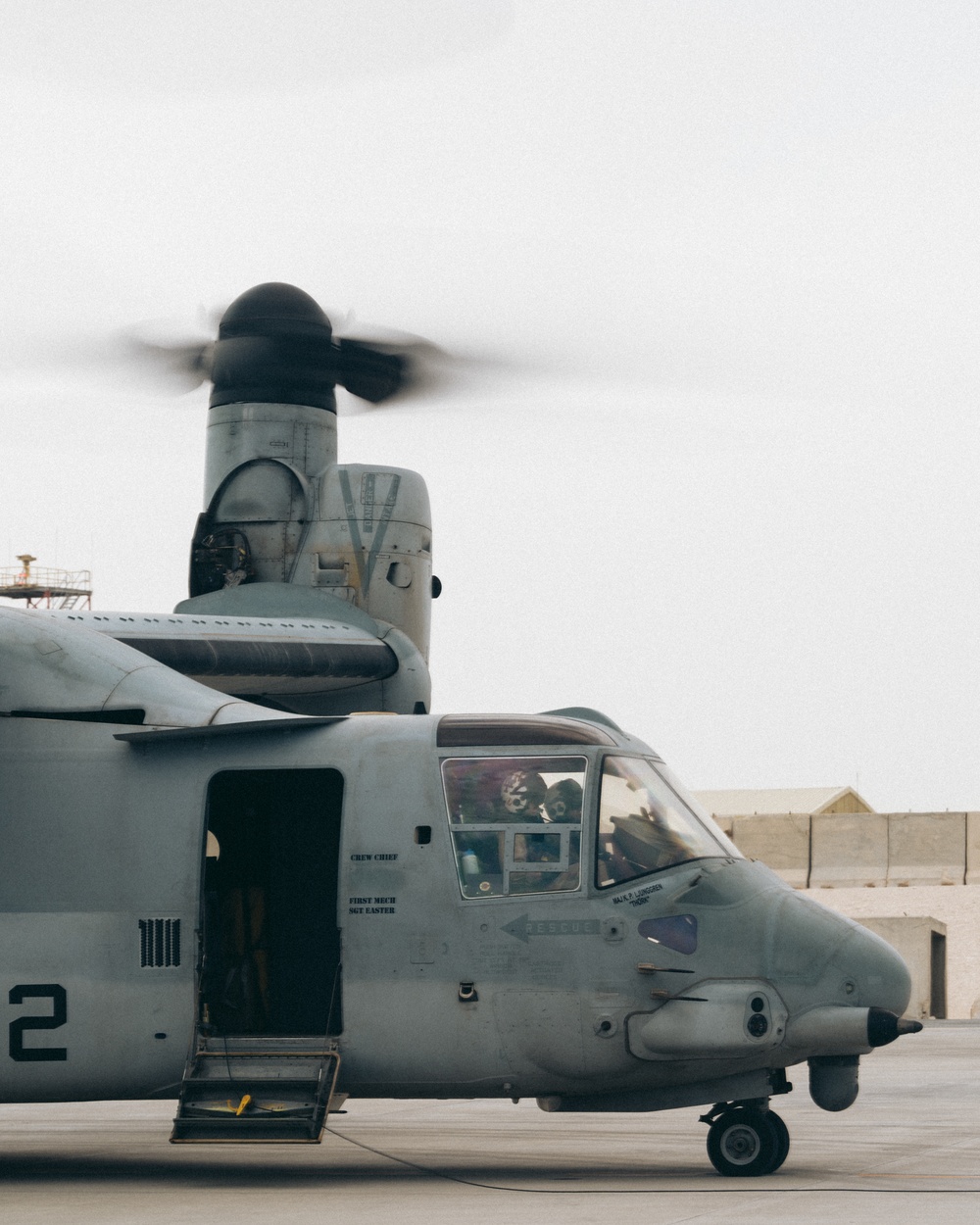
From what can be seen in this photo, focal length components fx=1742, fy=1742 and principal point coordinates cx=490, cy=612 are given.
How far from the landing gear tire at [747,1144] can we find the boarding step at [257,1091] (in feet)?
7.77

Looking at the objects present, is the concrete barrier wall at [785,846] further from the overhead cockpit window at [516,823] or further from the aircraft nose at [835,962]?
the overhead cockpit window at [516,823]

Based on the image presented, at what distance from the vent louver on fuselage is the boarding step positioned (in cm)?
55

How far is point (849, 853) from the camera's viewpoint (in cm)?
3619

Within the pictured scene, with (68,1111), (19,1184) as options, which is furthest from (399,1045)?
(68,1111)

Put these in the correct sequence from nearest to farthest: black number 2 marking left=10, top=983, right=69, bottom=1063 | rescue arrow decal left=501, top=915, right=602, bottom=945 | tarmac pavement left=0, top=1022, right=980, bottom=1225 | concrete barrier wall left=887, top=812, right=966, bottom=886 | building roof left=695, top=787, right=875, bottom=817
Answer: tarmac pavement left=0, top=1022, right=980, bottom=1225
rescue arrow decal left=501, top=915, right=602, bottom=945
black number 2 marking left=10, top=983, right=69, bottom=1063
concrete barrier wall left=887, top=812, right=966, bottom=886
building roof left=695, top=787, right=875, bottom=817

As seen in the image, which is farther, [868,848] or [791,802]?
[791,802]

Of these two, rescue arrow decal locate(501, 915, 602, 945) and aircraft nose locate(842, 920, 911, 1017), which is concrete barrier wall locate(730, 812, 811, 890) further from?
rescue arrow decal locate(501, 915, 602, 945)

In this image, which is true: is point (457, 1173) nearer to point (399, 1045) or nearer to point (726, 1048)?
point (399, 1045)

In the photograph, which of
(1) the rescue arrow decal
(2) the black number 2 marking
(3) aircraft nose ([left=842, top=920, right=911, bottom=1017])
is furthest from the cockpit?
(2) the black number 2 marking

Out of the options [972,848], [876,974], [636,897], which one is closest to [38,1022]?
[636,897]

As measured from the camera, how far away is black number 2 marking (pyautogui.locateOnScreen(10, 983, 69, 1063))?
11.2 m

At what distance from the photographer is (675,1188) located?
10062 mm

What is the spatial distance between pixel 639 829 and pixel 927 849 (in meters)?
26.2

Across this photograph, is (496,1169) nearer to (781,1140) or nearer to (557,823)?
(781,1140)
